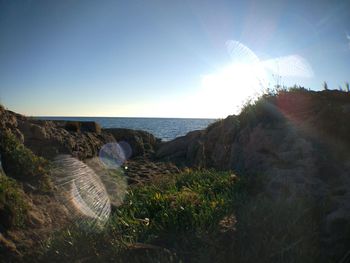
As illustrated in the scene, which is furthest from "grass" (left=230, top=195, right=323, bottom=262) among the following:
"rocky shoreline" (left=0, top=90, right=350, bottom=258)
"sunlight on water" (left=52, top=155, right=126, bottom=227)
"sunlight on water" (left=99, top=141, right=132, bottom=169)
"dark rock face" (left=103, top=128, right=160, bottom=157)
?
"dark rock face" (left=103, top=128, right=160, bottom=157)

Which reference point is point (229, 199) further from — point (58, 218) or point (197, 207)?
point (58, 218)

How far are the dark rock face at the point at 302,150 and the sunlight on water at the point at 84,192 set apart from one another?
2829mm

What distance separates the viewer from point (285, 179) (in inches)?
205

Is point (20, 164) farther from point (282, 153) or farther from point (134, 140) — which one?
point (134, 140)

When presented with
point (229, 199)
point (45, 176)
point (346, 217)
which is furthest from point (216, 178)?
point (45, 176)

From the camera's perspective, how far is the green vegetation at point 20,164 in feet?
17.7

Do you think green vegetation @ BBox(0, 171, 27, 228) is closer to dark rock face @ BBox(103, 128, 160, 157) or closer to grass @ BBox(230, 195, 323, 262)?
grass @ BBox(230, 195, 323, 262)

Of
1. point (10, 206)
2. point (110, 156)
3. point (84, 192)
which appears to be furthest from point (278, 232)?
point (110, 156)

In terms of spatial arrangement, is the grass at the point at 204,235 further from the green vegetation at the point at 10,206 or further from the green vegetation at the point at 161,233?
the green vegetation at the point at 10,206

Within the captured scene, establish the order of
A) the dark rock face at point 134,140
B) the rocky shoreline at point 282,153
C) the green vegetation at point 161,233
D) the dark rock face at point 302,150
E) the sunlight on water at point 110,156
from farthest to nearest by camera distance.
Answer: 1. the dark rock face at point 134,140
2. the sunlight on water at point 110,156
3. the dark rock face at point 302,150
4. the rocky shoreline at point 282,153
5. the green vegetation at point 161,233

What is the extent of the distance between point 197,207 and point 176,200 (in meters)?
0.42

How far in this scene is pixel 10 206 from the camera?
4.27 m

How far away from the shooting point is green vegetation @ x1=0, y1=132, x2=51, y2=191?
5.40 meters

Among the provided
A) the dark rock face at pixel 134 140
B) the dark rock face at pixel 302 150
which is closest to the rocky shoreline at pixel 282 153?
the dark rock face at pixel 302 150
